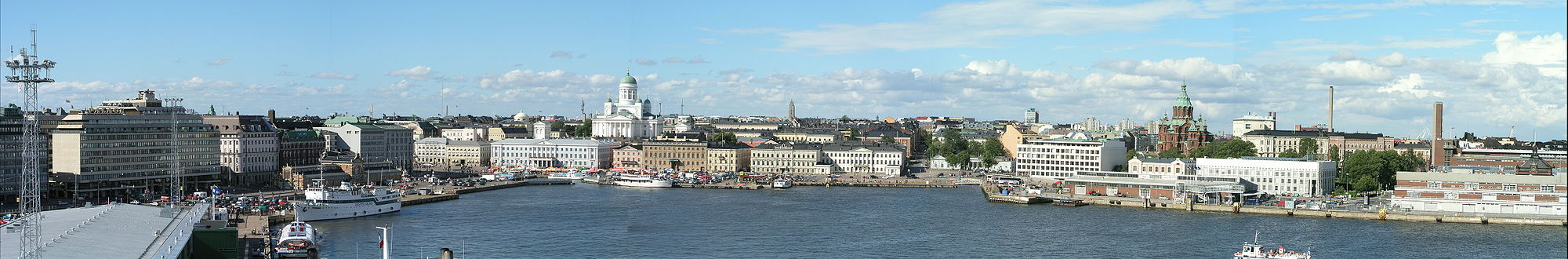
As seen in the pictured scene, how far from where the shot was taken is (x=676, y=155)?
5434 centimetres

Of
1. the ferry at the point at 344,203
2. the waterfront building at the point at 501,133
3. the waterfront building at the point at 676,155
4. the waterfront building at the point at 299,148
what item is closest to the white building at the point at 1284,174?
the waterfront building at the point at 676,155

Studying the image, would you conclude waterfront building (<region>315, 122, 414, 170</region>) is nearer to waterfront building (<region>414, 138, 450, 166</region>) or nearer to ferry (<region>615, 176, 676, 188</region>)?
waterfront building (<region>414, 138, 450, 166</region>)

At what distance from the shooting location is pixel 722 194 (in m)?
39.9

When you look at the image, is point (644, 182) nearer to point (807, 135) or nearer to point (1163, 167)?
point (1163, 167)

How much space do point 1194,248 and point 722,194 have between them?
17.5 m

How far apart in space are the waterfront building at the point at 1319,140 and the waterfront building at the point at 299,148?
35212 mm

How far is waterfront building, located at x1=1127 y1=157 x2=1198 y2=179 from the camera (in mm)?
41625

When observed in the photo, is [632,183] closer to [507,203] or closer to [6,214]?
[507,203]

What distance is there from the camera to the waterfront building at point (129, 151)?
112 feet

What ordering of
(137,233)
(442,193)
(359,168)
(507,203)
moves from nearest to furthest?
(137,233) < (507,203) < (442,193) < (359,168)

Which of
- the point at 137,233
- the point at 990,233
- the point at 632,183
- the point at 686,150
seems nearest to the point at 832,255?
the point at 990,233

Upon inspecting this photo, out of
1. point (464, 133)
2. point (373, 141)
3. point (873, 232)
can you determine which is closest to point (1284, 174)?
point (873, 232)

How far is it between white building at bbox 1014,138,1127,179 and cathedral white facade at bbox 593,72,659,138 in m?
21.0

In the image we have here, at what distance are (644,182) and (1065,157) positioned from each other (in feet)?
46.5
